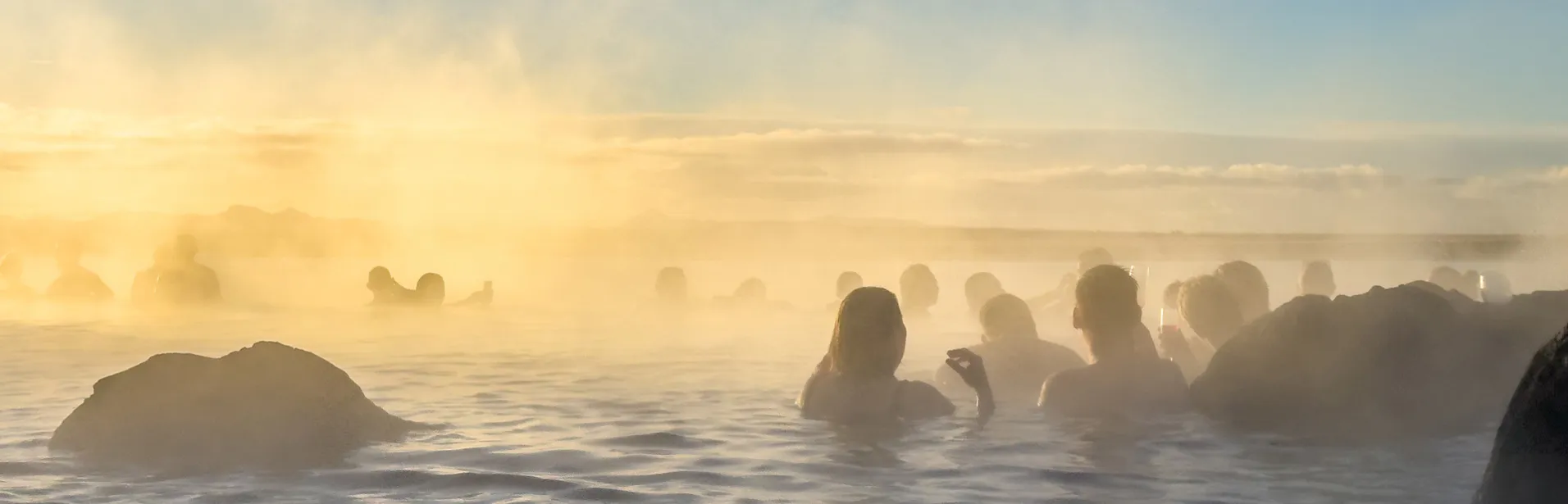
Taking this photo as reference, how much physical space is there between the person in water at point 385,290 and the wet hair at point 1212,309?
41.7 m

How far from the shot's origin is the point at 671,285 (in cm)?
5638

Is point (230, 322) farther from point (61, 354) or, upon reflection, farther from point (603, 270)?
point (603, 270)

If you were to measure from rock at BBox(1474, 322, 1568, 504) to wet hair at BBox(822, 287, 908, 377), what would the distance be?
6.97m

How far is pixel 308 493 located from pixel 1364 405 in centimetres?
1010

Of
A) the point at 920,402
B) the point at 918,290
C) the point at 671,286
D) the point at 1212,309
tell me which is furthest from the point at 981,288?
the point at 671,286

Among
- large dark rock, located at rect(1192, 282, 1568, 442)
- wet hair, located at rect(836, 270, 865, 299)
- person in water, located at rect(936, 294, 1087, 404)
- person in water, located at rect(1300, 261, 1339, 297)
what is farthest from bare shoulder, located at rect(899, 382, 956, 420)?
wet hair, located at rect(836, 270, 865, 299)

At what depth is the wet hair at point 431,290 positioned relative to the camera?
51969 mm

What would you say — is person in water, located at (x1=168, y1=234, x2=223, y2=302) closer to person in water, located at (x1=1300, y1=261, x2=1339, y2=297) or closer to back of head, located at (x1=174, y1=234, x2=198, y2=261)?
back of head, located at (x1=174, y1=234, x2=198, y2=261)

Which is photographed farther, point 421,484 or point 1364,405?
point 1364,405

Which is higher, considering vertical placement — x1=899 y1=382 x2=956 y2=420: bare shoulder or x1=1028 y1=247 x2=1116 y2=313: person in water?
x1=1028 y1=247 x2=1116 y2=313: person in water

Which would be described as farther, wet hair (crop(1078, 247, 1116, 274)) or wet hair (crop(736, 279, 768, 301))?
wet hair (crop(736, 279, 768, 301))

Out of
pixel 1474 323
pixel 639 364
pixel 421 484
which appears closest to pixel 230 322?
pixel 639 364

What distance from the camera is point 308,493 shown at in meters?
9.49

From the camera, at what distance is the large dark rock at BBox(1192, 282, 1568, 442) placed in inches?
518
